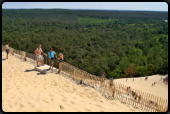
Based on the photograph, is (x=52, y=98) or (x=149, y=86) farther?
(x=149, y=86)

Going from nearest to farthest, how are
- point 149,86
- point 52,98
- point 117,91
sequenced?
point 52,98 < point 117,91 < point 149,86

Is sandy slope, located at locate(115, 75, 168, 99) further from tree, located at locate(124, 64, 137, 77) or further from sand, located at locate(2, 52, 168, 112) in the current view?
sand, located at locate(2, 52, 168, 112)

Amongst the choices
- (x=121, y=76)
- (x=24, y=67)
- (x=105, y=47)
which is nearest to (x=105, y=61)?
(x=121, y=76)

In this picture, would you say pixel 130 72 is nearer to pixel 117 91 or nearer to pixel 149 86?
pixel 149 86

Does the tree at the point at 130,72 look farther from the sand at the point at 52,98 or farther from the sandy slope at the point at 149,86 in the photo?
the sand at the point at 52,98

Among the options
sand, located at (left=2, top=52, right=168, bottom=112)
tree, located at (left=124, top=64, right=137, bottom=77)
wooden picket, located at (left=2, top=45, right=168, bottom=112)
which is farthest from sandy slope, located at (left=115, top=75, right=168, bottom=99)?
sand, located at (left=2, top=52, right=168, bottom=112)

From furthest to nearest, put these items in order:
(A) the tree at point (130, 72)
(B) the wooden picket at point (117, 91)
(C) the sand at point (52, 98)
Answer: (A) the tree at point (130, 72) < (B) the wooden picket at point (117, 91) < (C) the sand at point (52, 98)

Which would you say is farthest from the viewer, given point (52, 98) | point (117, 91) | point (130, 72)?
point (130, 72)

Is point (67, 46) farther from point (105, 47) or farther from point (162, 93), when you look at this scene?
point (162, 93)

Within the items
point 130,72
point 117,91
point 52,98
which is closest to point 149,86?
point 130,72

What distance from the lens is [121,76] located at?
2778 cm

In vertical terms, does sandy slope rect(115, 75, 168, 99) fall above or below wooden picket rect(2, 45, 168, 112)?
below

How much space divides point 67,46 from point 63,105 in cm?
3698

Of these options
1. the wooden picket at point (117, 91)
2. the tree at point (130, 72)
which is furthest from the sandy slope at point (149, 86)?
the wooden picket at point (117, 91)
